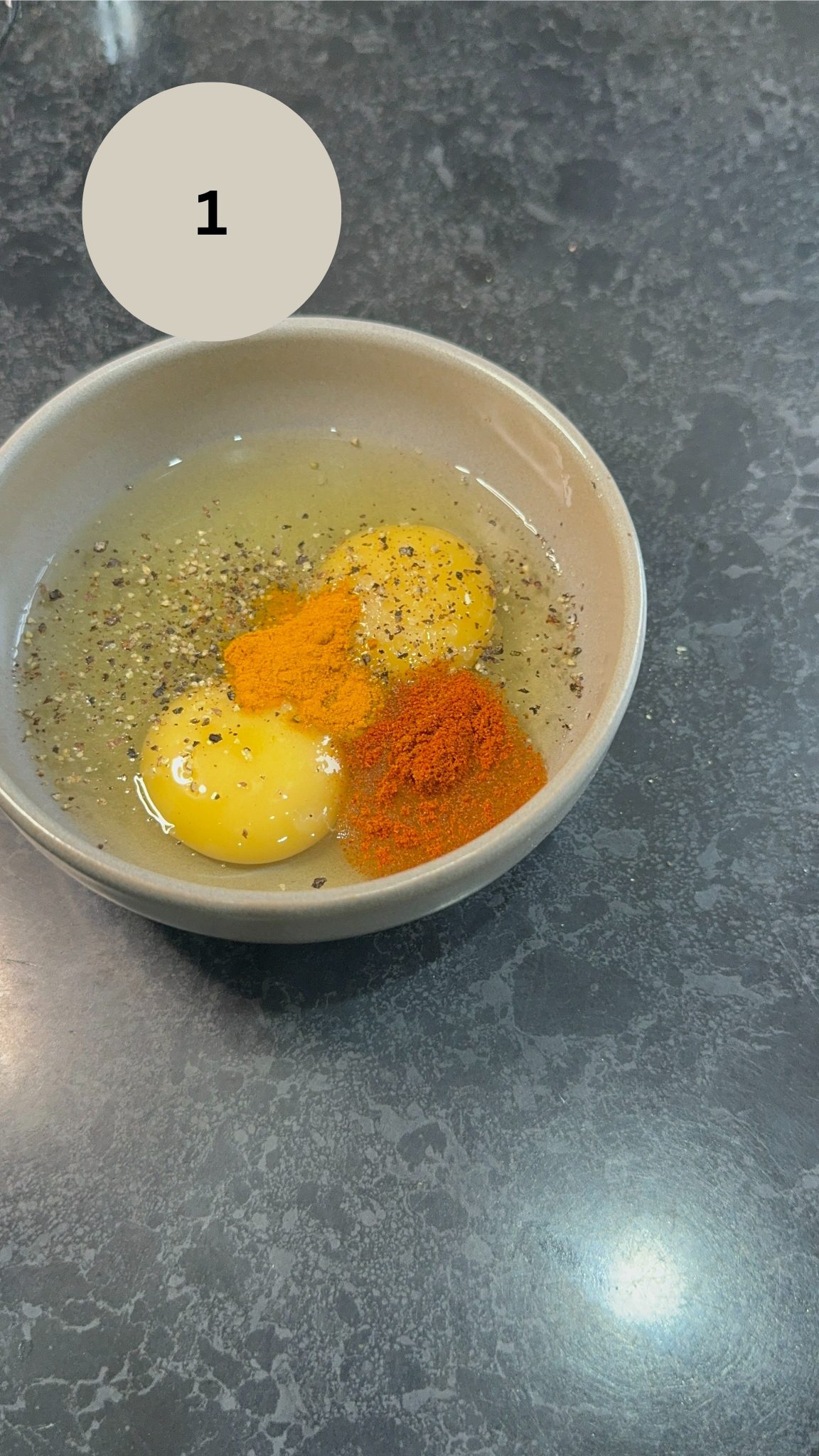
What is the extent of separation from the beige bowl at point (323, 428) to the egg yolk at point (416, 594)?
11 centimetres

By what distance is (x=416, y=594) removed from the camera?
1.22 metres

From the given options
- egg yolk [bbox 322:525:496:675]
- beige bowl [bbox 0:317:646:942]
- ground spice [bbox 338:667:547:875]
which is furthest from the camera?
egg yolk [bbox 322:525:496:675]

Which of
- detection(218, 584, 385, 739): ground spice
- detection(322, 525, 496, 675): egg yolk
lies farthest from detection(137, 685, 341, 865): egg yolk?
detection(322, 525, 496, 675): egg yolk

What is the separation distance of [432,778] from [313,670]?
192mm

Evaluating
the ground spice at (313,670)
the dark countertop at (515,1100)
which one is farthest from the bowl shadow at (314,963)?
the ground spice at (313,670)

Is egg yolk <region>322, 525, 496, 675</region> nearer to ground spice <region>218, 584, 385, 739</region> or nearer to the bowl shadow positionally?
ground spice <region>218, 584, 385, 739</region>

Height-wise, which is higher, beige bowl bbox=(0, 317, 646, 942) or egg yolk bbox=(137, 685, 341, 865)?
beige bowl bbox=(0, 317, 646, 942)

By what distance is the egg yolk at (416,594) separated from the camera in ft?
3.95

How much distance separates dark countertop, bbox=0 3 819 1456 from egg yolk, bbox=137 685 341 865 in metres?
0.12

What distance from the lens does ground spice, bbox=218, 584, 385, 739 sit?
1.14 metres

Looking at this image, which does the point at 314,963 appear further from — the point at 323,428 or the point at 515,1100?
the point at 323,428

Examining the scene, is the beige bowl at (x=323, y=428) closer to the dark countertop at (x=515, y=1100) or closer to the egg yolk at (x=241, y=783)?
the egg yolk at (x=241, y=783)

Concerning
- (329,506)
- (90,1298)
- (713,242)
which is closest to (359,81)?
(713,242)

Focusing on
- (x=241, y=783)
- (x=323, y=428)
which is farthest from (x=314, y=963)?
(x=323, y=428)
